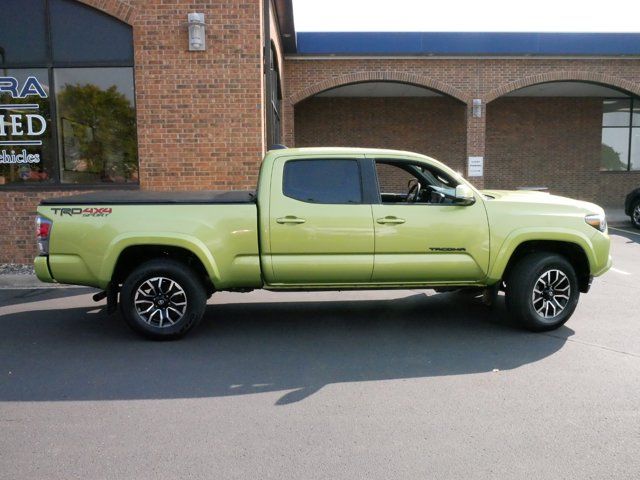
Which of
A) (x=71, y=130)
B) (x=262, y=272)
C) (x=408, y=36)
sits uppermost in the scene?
(x=408, y=36)

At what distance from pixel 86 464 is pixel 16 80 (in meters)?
8.57

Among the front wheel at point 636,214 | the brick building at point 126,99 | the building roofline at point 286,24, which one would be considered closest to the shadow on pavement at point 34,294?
the brick building at point 126,99

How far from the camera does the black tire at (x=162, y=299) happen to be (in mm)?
5445

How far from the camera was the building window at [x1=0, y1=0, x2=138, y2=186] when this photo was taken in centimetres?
945

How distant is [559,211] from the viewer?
573cm

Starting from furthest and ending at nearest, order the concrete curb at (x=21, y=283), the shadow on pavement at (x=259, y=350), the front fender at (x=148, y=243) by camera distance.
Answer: the concrete curb at (x=21, y=283)
the front fender at (x=148, y=243)
the shadow on pavement at (x=259, y=350)

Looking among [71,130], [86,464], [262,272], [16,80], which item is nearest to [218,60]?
[71,130]

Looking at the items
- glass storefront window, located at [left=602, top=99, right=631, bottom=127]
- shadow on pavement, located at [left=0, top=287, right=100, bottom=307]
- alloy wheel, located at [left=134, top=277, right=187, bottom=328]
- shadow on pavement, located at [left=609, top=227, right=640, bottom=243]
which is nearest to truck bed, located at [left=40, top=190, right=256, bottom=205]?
alloy wheel, located at [left=134, top=277, right=187, bottom=328]

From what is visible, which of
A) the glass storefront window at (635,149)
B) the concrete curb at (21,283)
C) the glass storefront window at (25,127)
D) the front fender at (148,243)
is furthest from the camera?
the glass storefront window at (635,149)

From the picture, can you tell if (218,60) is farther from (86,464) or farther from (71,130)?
(86,464)

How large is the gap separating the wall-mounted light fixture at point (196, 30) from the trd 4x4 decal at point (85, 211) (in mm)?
4658

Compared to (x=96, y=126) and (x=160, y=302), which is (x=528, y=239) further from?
(x=96, y=126)

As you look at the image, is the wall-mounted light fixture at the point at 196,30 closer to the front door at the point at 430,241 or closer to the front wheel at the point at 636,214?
the front door at the point at 430,241

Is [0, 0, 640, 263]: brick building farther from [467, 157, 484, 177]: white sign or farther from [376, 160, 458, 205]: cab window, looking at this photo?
[467, 157, 484, 177]: white sign
